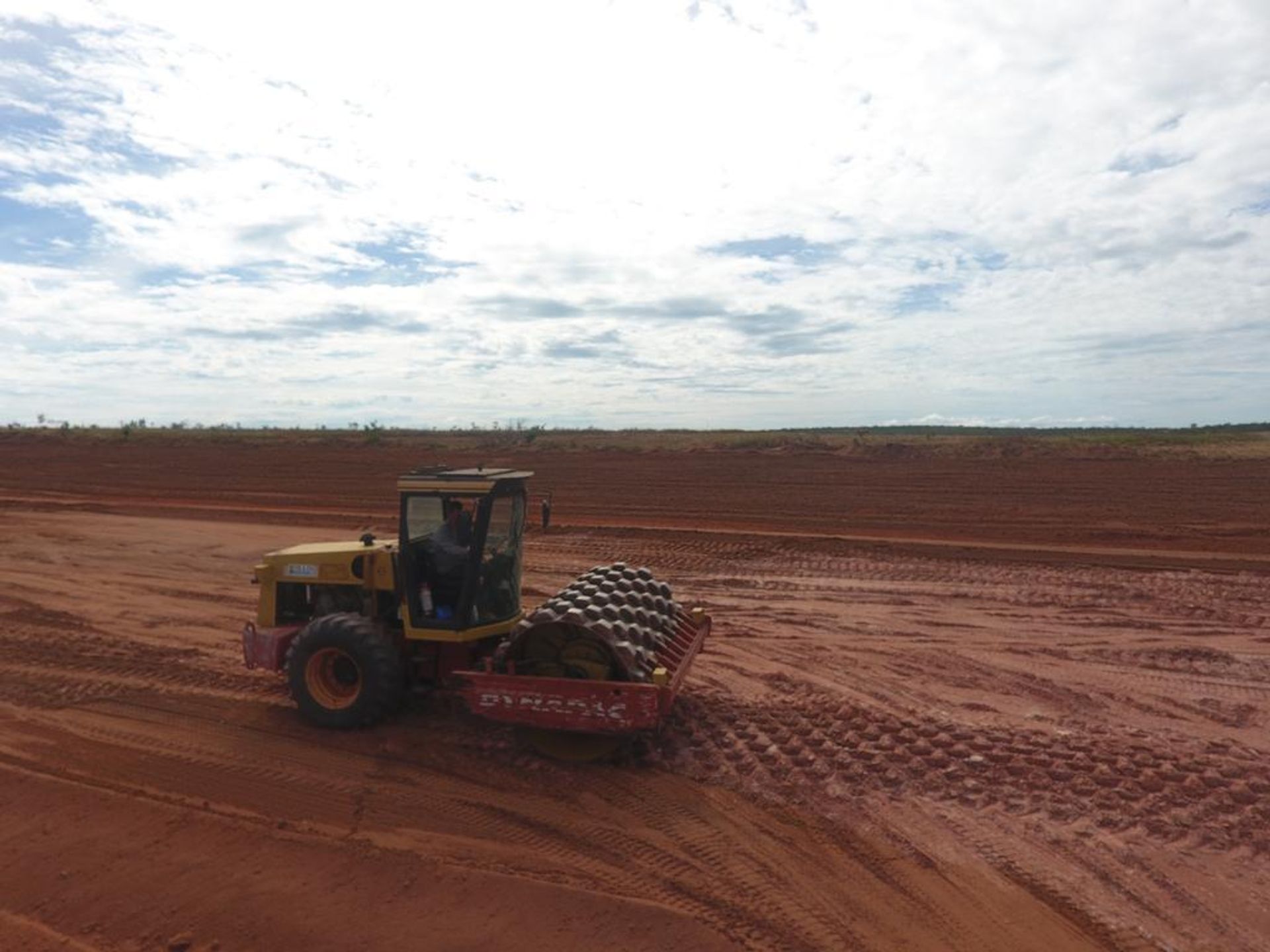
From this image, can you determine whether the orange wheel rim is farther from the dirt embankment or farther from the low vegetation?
the low vegetation

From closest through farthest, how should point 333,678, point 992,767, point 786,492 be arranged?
point 992,767, point 333,678, point 786,492

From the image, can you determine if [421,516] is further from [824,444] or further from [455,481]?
[824,444]

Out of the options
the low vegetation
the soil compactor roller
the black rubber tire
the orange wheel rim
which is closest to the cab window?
the soil compactor roller

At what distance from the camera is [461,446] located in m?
47.7

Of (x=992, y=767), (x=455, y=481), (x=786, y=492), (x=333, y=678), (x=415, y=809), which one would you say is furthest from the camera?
(x=786, y=492)

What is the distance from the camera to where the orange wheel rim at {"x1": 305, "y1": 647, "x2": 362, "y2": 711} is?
684 cm

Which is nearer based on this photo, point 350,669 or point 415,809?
point 415,809

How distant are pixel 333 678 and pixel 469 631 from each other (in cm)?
132

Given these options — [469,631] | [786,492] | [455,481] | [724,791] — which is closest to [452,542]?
[455,481]

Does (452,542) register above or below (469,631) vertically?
above

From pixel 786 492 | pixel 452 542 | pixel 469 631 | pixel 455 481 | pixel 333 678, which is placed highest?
pixel 455 481

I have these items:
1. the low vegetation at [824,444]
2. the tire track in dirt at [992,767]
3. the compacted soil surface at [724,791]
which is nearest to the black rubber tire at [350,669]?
the compacted soil surface at [724,791]

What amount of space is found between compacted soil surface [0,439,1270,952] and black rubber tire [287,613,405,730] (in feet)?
0.63

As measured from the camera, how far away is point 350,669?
7.01 m
